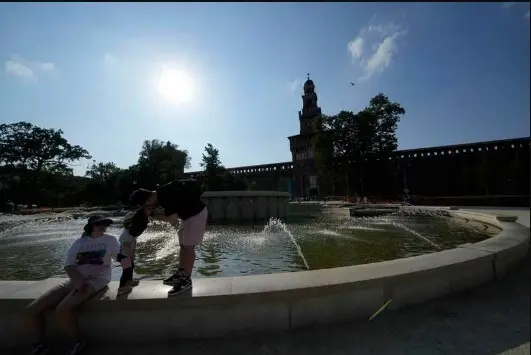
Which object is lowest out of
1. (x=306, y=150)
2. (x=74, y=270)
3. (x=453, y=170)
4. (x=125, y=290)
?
(x=125, y=290)

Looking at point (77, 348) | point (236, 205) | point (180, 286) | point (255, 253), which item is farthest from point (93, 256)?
point (236, 205)

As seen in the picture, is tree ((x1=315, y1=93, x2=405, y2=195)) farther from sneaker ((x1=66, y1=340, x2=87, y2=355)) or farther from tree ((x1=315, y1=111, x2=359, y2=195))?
sneaker ((x1=66, y1=340, x2=87, y2=355))

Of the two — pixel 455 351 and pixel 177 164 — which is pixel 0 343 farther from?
pixel 177 164

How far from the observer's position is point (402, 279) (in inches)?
123

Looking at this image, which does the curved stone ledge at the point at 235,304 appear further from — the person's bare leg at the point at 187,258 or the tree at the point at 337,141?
the tree at the point at 337,141

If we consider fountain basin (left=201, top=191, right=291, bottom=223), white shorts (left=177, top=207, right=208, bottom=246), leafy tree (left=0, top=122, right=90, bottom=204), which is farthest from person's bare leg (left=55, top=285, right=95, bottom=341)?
leafy tree (left=0, top=122, right=90, bottom=204)

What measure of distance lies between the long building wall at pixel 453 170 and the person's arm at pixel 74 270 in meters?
42.5

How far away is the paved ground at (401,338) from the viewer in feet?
8.09

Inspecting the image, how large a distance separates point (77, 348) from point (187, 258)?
112cm

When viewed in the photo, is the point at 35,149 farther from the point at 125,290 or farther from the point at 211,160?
the point at 125,290

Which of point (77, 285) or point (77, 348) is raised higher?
point (77, 285)

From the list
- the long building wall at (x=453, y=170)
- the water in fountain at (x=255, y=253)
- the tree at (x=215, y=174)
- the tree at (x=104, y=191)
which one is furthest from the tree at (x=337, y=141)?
the water in fountain at (x=255, y=253)

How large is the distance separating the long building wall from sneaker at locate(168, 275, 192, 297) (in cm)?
4217

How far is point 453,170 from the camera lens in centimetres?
4478
